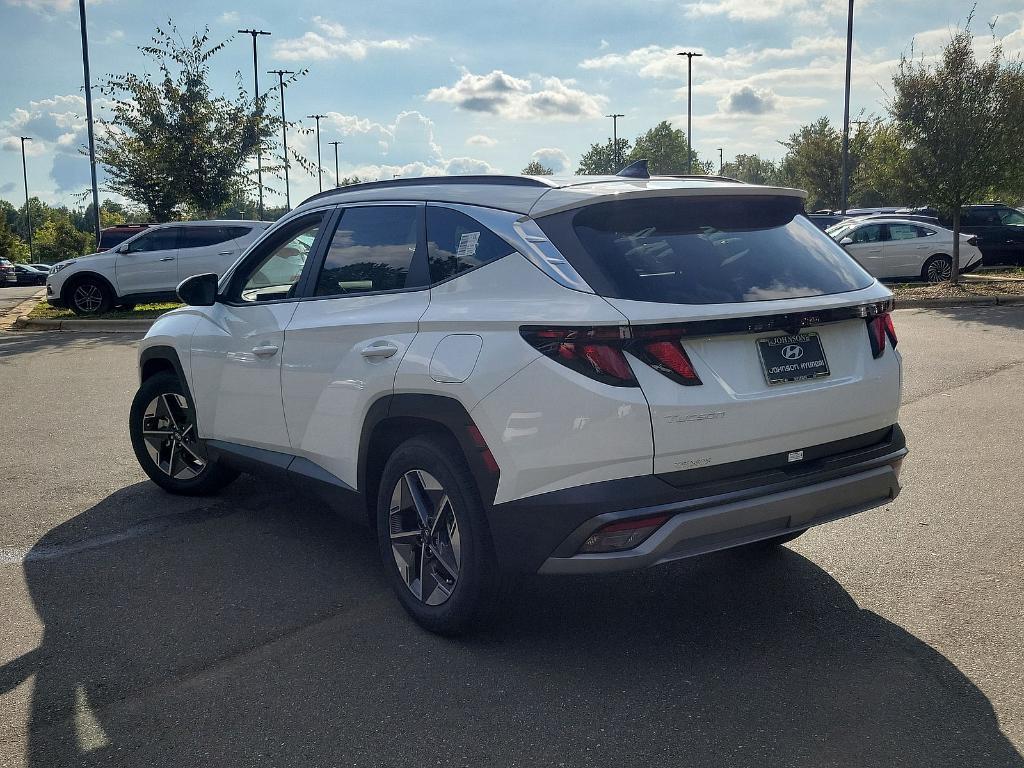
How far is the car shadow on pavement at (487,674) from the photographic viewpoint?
2.93 metres

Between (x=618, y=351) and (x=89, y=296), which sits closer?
(x=618, y=351)

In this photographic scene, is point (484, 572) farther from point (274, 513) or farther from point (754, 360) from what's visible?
point (274, 513)

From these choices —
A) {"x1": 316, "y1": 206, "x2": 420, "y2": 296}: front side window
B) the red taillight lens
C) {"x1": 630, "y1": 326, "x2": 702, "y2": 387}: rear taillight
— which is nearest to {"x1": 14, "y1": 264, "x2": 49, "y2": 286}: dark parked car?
{"x1": 316, "y1": 206, "x2": 420, "y2": 296}: front side window

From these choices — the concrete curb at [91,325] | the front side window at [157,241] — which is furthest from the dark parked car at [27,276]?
the front side window at [157,241]

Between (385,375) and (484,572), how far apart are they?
0.89 meters

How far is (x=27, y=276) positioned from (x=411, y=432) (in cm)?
5555

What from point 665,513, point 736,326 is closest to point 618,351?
point 736,326

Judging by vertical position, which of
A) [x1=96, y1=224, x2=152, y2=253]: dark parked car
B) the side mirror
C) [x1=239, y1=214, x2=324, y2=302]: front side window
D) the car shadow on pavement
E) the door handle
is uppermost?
[x1=96, y1=224, x2=152, y2=253]: dark parked car

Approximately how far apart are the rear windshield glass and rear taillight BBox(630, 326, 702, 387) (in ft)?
0.42

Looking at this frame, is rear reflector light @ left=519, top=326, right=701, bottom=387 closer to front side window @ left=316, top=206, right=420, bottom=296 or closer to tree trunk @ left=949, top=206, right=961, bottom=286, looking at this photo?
front side window @ left=316, top=206, right=420, bottom=296

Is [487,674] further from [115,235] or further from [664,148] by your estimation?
[664,148]

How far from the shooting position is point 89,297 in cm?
1905

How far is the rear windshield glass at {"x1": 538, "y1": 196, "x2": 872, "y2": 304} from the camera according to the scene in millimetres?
3256

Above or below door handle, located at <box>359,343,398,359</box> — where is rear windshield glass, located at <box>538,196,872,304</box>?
above
